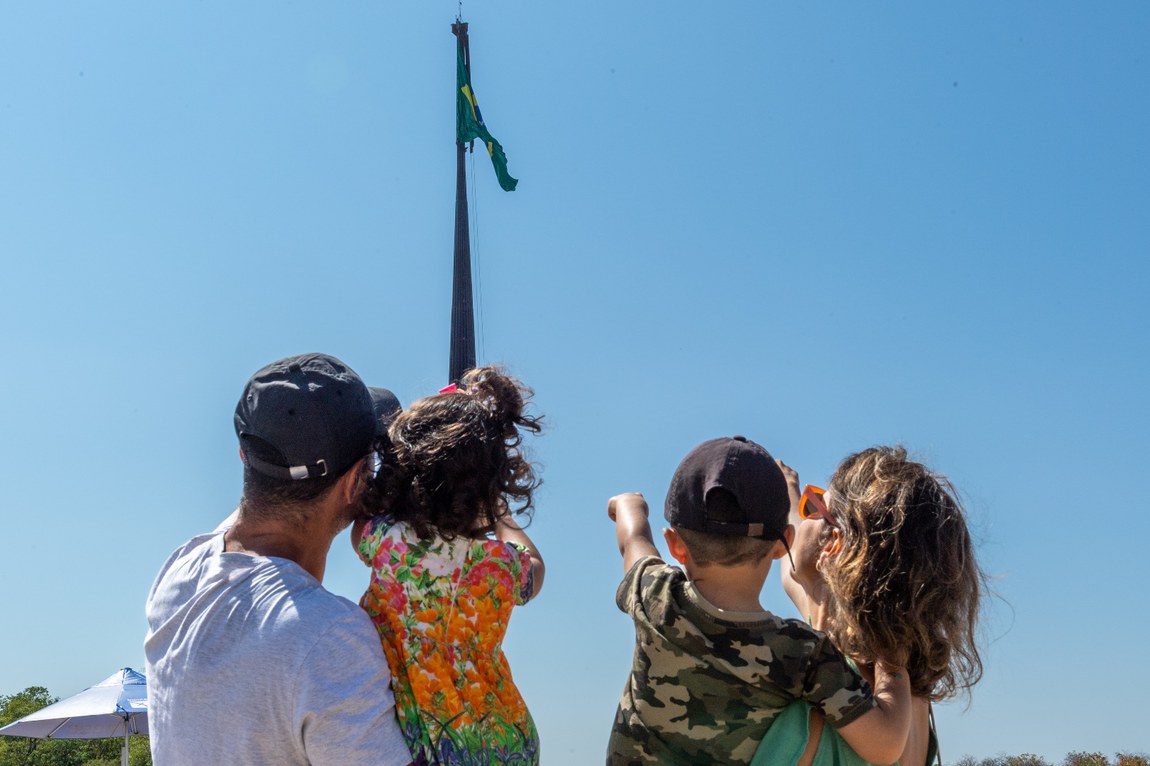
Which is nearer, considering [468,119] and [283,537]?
[283,537]

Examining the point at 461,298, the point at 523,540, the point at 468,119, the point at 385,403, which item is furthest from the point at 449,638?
the point at 468,119

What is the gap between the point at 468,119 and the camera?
10727 mm

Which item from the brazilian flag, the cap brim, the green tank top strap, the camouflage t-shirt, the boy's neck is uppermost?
the brazilian flag

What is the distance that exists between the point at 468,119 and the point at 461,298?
10.4ft

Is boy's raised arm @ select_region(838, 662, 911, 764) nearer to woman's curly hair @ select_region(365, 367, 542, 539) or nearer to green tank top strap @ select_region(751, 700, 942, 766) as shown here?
green tank top strap @ select_region(751, 700, 942, 766)

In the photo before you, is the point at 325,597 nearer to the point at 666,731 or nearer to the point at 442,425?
the point at 442,425

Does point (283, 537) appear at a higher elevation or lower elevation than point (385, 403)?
lower

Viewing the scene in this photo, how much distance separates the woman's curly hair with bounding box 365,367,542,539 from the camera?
233 cm

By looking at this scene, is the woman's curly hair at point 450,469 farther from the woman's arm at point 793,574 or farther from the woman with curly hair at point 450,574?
the woman's arm at point 793,574

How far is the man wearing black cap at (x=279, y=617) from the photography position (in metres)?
1.98

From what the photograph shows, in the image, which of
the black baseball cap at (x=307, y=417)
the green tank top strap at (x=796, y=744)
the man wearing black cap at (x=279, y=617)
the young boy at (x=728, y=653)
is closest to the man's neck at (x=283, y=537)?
the man wearing black cap at (x=279, y=617)

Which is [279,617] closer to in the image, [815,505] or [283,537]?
[283,537]

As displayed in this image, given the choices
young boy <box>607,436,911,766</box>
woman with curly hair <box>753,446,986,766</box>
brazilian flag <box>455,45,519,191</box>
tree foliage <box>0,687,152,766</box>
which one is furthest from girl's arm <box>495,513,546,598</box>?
tree foliage <box>0,687,152,766</box>

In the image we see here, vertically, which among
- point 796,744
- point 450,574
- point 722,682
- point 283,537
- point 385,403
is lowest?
point 796,744
